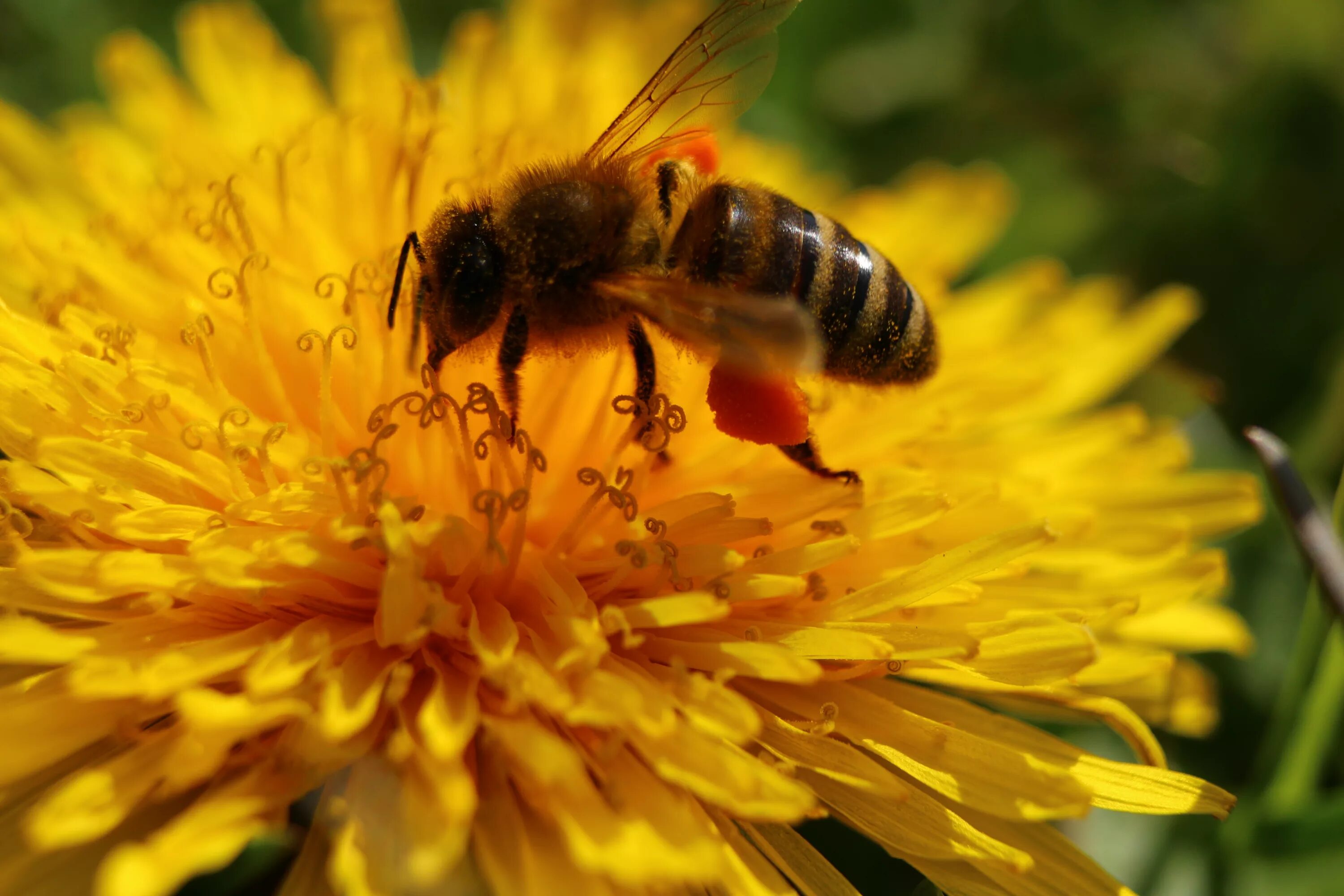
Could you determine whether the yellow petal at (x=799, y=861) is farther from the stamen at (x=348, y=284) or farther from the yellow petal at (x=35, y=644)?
the stamen at (x=348, y=284)

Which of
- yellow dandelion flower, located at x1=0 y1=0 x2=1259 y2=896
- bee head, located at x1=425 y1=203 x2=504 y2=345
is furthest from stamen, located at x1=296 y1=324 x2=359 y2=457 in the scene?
bee head, located at x1=425 y1=203 x2=504 y2=345

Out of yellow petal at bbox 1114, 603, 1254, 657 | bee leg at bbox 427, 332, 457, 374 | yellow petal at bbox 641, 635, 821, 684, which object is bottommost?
yellow petal at bbox 1114, 603, 1254, 657

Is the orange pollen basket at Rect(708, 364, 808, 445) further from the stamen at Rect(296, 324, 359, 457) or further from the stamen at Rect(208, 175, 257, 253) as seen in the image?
the stamen at Rect(208, 175, 257, 253)

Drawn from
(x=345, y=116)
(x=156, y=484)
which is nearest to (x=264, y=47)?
(x=345, y=116)

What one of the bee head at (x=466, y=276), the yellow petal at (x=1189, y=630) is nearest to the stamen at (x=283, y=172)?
the bee head at (x=466, y=276)

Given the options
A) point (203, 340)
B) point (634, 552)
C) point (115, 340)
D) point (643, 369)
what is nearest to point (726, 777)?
point (634, 552)
